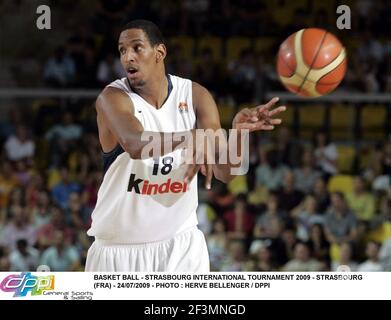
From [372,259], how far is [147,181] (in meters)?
3.46

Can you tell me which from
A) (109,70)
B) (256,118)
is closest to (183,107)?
(256,118)

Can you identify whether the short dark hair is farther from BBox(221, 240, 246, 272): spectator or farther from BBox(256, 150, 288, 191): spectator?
BBox(256, 150, 288, 191): spectator

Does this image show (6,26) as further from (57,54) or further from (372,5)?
(372,5)

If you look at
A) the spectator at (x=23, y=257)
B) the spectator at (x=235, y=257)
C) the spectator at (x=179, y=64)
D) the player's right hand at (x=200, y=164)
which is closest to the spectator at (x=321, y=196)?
the spectator at (x=235, y=257)

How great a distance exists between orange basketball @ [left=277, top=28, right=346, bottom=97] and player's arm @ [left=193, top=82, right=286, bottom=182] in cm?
59

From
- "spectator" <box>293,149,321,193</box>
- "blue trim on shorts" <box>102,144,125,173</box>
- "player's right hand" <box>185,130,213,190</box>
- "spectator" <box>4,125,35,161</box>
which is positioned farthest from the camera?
"spectator" <box>4,125,35,161</box>

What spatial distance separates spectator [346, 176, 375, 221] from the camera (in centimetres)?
823

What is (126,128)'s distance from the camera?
4445 mm

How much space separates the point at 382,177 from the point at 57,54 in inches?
143

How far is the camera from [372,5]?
1027cm

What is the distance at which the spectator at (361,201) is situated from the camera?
823 centimetres
